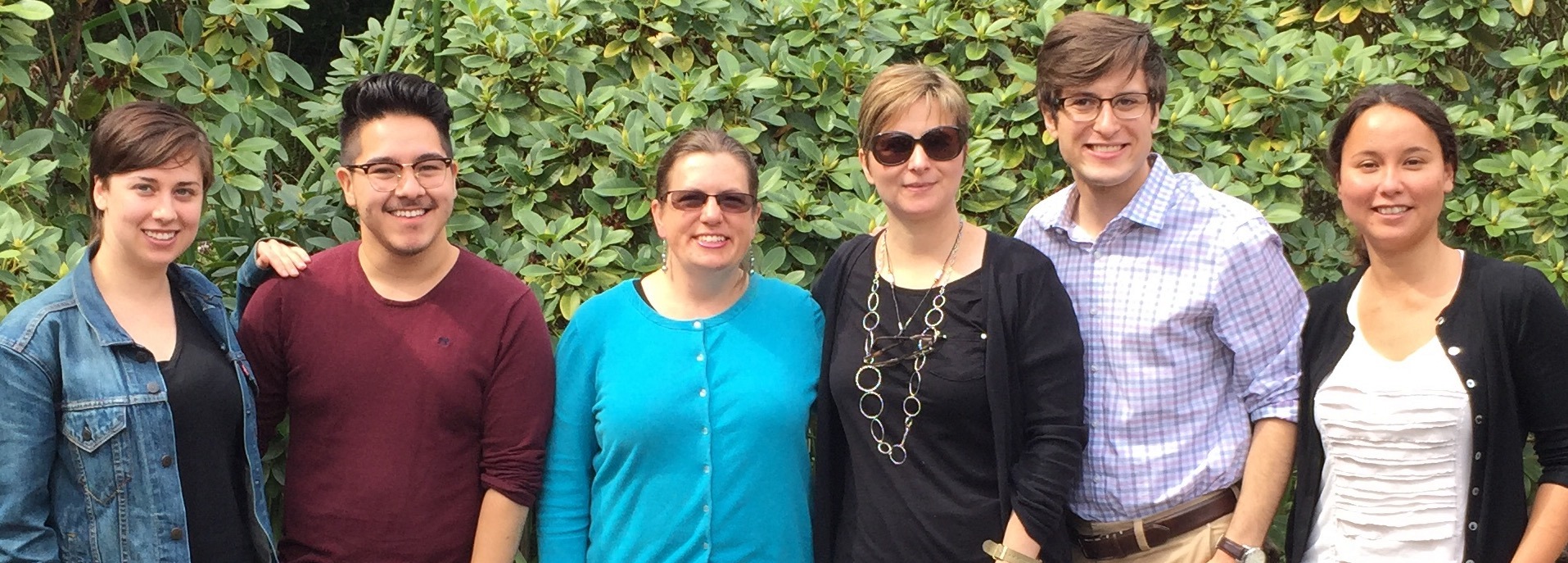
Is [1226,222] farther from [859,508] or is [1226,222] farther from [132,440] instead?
[132,440]

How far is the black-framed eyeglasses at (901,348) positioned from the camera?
3.03 meters

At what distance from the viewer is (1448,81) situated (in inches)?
183

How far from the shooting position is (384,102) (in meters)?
3.20

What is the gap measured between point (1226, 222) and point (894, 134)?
0.72 metres

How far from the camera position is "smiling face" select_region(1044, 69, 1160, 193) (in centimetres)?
313

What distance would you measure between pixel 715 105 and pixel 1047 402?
1.58m

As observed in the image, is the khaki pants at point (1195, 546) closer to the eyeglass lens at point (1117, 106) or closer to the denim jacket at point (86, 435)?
the eyeglass lens at point (1117, 106)

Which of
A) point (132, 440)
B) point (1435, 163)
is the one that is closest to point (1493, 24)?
point (1435, 163)

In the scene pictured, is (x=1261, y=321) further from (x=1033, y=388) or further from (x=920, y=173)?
(x=920, y=173)

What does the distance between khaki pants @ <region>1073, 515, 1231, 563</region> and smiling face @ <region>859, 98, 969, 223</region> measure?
874 millimetres

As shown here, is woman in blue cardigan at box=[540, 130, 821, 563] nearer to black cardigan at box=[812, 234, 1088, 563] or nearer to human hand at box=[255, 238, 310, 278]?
black cardigan at box=[812, 234, 1088, 563]

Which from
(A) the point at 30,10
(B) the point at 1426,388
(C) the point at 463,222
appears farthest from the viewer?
(C) the point at 463,222

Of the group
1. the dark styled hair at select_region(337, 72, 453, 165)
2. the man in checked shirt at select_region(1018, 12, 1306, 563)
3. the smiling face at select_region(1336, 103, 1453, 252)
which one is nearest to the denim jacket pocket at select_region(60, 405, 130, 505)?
the dark styled hair at select_region(337, 72, 453, 165)

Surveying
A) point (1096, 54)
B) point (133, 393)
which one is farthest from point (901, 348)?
point (133, 393)
